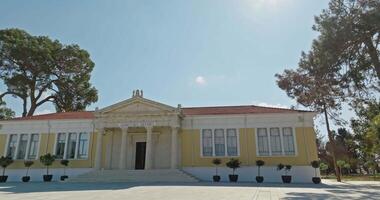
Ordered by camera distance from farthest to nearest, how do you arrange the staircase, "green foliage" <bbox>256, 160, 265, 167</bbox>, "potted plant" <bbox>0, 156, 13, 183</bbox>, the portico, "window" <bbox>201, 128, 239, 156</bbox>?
"potted plant" <bbox>0, 156, 13, 183</bbox> < "window" <bbox>201, 128, 239, 156</bbox> < the portico < "green foliage" <bbox>256, 160, 265, 167</bbox> < the staircase

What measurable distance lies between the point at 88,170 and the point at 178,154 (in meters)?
7.85

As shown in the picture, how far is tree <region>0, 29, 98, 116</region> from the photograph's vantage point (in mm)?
35531

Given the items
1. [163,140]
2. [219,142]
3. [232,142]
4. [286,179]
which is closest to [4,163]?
[163,140]

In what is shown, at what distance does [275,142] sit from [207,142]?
550cm

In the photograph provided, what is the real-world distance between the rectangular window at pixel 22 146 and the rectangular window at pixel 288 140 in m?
22.5

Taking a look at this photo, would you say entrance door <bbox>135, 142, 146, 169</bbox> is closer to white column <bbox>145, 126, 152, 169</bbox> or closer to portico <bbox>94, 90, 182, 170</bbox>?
portico <bbox>94, 90, 182, 170</bbox>

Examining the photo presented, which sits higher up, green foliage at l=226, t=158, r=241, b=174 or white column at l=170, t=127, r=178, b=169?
white column at l=170, t=127, r=178, b=169

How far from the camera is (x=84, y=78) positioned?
4012cm

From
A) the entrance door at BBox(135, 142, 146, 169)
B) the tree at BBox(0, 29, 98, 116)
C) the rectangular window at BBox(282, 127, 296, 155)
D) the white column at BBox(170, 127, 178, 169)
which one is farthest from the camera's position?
the tree at BBox(0, 29, 98, 116)

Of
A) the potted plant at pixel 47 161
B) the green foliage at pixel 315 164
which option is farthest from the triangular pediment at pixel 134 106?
the green foliage at pixel 315 164

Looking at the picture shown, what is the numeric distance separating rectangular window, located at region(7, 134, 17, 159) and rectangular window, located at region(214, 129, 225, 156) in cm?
1807

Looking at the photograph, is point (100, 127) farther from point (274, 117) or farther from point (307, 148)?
point (307, 148)

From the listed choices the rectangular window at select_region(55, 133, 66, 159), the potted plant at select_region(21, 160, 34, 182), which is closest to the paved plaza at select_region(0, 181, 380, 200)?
the potted plant at select_region(21, 160, 34, 182)

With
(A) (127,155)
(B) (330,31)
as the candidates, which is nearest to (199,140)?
(A) (127,155)
